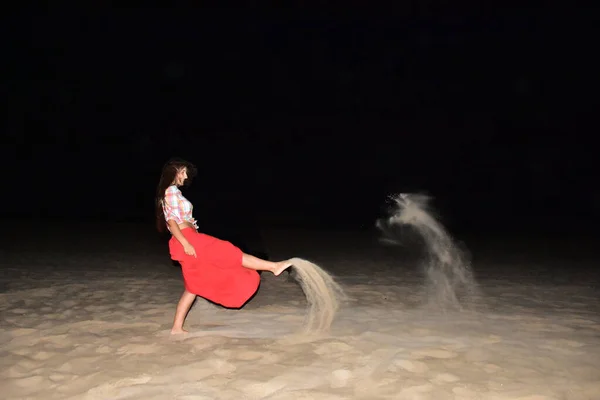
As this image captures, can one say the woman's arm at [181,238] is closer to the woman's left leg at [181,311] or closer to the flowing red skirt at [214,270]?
the flowing red skirt at [214,270]

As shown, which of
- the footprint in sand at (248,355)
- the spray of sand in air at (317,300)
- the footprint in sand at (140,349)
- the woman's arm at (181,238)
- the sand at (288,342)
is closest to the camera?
the sand at (288,342)

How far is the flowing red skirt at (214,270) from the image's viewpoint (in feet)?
14.2

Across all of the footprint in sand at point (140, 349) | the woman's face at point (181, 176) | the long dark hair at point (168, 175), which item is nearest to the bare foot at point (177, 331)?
the footprint in sand at point (140, 349)

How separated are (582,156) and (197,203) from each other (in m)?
26.1

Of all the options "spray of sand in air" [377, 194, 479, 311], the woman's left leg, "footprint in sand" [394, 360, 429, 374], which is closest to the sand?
"footprint in sand" [394, 360, 429, 374]

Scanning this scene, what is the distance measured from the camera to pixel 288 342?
431cm

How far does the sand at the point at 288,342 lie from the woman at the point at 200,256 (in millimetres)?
436

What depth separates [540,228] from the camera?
1864 centimetres

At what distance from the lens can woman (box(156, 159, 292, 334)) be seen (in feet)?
14.1

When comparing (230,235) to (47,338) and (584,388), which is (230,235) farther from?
(584,388)

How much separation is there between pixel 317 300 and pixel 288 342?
4.76 feet

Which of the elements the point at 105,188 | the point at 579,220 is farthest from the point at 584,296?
the point at 105,188

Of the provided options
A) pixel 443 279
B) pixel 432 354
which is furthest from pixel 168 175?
pixel 443 279

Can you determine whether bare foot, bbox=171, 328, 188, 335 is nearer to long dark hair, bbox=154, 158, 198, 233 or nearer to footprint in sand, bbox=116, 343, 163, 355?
footprint in sand, bbox=116, 343, 163, 355
